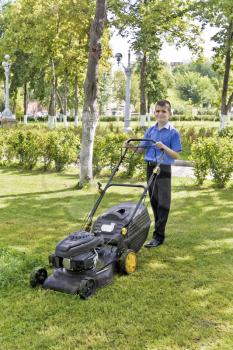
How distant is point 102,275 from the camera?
13.9 ft

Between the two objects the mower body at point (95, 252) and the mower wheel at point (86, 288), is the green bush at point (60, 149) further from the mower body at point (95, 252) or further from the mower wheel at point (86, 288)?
the mower wheel at point (86, 288)

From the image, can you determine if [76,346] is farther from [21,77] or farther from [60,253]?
[21,77]

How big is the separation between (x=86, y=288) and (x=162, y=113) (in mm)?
2316

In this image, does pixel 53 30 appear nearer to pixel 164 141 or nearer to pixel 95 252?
pixel 164 141

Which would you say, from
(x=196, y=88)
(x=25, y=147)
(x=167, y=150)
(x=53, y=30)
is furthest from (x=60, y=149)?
(x=196, y=88)

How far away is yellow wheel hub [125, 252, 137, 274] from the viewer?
14.9 feet

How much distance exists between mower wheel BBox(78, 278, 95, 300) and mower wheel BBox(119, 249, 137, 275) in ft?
1.63

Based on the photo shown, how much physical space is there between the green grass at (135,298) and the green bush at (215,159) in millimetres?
2721

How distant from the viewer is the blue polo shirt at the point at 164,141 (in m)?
5.29

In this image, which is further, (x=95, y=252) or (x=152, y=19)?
(x=152, y=19)

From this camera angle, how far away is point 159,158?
5.23 metres

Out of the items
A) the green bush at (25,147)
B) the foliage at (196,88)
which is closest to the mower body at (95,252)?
the green bush at (25,147)

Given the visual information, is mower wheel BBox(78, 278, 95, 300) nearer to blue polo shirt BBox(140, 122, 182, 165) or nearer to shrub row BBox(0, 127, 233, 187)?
blue polo shirt BBox(140, 122, 182, 165)

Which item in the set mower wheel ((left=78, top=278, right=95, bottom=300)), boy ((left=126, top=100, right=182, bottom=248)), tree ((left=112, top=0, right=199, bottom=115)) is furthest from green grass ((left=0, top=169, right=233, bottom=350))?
tree ((left=112, top=0, right=199, bottom=115))
